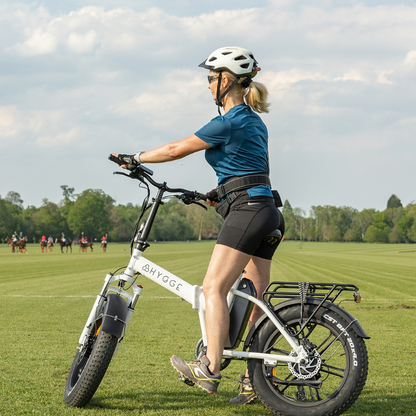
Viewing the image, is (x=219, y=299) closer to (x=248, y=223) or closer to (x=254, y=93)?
(x=248, y=223)

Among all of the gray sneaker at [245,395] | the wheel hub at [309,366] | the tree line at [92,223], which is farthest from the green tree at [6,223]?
the wheel hub at [309,366]

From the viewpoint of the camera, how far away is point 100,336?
11.9ft

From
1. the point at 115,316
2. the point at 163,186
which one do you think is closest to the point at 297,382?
the point at 115,316

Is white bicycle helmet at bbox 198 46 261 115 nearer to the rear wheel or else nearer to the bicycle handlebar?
the bicycle handlebar

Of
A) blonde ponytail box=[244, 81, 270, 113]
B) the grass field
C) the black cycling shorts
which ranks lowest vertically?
the grass field

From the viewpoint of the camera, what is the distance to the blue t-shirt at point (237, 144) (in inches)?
141

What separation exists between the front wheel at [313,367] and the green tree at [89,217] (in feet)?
510

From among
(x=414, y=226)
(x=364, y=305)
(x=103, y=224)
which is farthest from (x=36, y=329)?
(x=414, y=226)

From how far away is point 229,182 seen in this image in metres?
3.74

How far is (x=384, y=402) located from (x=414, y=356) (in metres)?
2.27

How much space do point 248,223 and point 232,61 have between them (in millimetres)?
1223

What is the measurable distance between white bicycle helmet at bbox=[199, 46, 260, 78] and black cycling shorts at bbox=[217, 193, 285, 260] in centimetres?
95

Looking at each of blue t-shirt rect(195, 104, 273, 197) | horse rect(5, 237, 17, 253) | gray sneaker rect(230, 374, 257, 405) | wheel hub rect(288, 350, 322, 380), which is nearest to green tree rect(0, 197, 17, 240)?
horse rect(5, 237, 17, 253)

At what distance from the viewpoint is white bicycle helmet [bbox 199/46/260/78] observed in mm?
3799
